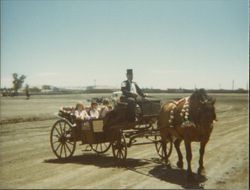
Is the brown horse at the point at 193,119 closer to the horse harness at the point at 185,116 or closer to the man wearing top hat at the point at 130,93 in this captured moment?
the horse harness at the point at 185,116

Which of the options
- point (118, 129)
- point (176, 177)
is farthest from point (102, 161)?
point (176, 177)

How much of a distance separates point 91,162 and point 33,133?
7.91 m

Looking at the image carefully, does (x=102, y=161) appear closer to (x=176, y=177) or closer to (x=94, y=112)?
(x=94, y=112)

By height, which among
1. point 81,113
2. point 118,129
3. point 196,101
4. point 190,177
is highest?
point 196,101

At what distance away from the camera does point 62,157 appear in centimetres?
1262

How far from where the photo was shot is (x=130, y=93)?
11.4m

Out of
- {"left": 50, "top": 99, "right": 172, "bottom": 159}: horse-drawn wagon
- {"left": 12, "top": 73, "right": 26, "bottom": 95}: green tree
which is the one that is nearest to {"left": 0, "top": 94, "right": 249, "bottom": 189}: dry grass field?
{"left": 50, "top": 99, "right": 172, "bottom": 159}: horse-drawn wagon

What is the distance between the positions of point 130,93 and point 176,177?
281 cm

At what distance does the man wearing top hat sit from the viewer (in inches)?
447

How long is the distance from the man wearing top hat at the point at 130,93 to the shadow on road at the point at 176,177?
1.66 metres

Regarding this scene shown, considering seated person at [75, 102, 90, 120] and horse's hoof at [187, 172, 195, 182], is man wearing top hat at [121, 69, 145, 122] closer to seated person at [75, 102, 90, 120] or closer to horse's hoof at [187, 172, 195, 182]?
seated person at [75, 102, 90, 120]

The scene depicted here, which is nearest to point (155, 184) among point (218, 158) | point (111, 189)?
point (111, 189)

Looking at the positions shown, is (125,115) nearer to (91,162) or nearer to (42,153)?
(91,162)

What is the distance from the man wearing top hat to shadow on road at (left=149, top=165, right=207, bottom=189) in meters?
1.66
